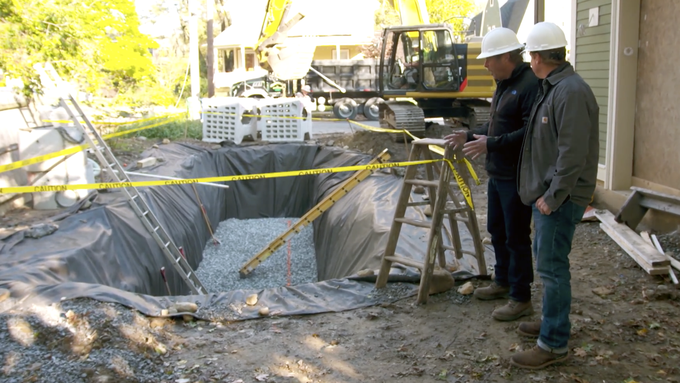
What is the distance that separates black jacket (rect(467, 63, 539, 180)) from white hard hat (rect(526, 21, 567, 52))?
1.96 feet

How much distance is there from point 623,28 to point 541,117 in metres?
4.42

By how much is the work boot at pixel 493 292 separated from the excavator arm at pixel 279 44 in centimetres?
1098

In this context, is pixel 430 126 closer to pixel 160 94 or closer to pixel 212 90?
pixel 212 90

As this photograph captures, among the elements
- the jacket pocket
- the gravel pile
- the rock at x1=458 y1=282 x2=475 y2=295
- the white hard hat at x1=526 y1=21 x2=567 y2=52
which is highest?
the white hard hat at x1=526 y1=21 x2=567 y2=52

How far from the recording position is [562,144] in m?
3.19

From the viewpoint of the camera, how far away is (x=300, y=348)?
3.98m

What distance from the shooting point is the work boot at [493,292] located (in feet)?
14.8

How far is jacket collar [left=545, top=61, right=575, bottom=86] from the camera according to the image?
329 centimetres

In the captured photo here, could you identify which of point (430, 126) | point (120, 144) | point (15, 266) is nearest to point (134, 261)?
point (15, 266)

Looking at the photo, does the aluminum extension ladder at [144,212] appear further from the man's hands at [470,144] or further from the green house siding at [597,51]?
the green house siding at [597,51]

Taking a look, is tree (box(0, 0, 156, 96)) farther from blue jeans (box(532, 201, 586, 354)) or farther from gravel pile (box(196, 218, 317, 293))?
blue jeans (box(532, 201, 586, 354))

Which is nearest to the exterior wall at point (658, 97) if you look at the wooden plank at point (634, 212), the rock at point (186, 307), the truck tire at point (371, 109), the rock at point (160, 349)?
the wooden plank at point (634, 212)

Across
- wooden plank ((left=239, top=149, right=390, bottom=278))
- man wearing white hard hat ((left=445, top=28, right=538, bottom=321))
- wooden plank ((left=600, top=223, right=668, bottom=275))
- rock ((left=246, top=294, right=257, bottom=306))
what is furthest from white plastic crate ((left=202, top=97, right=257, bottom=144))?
man wearing white hard hat ((left=445, top=28, right=538, bottom=321))

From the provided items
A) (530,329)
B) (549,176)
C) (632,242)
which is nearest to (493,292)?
(530,329)
